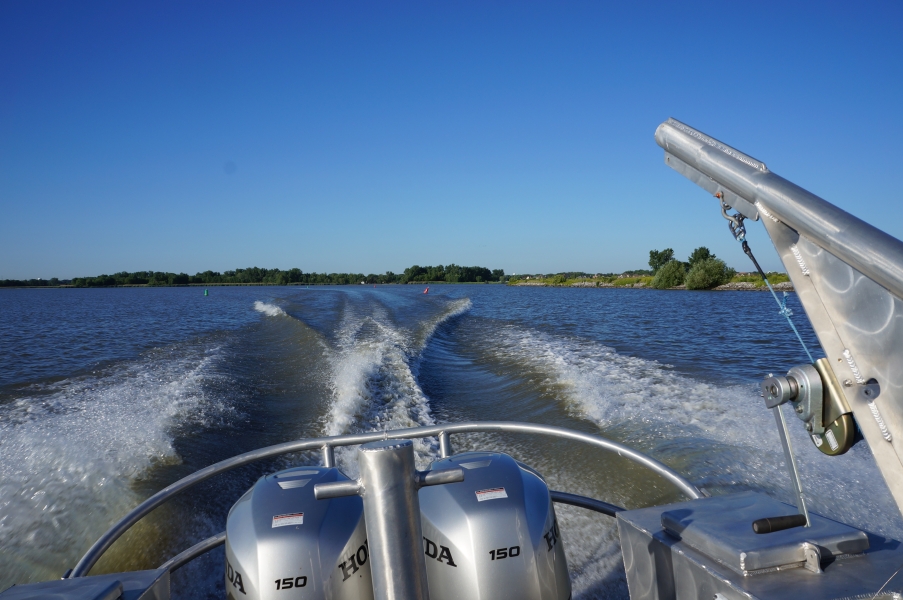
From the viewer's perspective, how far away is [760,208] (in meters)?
1.15

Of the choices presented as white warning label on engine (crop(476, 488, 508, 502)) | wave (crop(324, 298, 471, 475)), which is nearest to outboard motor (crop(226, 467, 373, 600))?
white warning label on engine (crop(476, 488, 508, 502))

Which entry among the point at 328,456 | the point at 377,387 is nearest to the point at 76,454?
the point at 328,456

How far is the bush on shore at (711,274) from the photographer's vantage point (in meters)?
51.8

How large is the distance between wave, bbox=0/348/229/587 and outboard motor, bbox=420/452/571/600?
2586mm

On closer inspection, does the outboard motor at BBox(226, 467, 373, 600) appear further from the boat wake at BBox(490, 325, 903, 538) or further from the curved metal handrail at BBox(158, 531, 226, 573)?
the boat wake at BBox(490, 325, 903, 538)

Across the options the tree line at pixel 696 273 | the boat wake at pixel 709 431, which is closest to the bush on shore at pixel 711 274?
the tree line at pixel 696 273

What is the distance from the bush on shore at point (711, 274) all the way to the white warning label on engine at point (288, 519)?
182 ft

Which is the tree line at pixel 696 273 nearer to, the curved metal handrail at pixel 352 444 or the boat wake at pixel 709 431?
the boat wake at pixel 709 431

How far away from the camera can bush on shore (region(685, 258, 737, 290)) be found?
5184 cm

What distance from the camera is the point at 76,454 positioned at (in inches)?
179

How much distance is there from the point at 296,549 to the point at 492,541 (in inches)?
24.9

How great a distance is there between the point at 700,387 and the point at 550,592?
6.26 m

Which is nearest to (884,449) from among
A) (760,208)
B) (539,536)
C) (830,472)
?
(760,208)

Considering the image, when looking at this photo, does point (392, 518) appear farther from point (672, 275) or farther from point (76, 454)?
point (672, 275)
